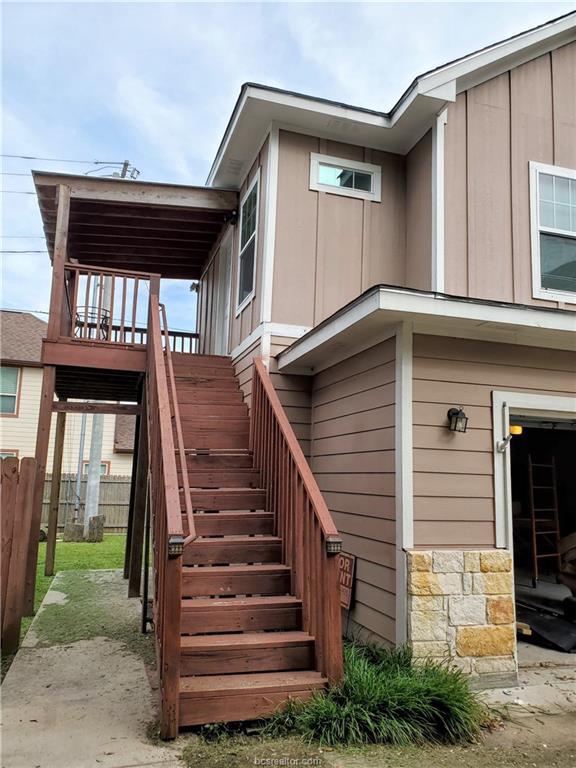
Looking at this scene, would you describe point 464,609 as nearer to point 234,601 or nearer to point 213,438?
point 234,601

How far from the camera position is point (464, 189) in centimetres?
561

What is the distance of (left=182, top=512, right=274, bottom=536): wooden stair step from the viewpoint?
4559 mm

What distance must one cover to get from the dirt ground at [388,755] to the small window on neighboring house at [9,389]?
1680 cm

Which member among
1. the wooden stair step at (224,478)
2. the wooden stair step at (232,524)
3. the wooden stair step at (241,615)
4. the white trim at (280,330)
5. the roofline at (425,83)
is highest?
the roofline at (425,83)

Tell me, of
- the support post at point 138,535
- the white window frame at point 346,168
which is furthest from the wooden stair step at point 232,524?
the white window frame at point 346,168

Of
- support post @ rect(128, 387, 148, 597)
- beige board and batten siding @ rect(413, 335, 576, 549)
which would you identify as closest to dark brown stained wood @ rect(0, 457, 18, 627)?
support post @ rect(128, 387, 148, 597)

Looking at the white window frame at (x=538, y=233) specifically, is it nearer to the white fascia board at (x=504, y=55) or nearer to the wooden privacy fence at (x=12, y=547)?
the white fascia board at (x=504, y=55)

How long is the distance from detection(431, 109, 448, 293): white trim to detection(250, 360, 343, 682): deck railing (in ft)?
6.23

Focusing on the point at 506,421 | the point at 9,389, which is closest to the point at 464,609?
the point at 506,421

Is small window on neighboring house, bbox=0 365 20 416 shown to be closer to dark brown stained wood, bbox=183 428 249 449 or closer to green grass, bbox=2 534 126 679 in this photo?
green grass, bbox=2 534 126 679

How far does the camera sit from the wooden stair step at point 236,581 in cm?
395

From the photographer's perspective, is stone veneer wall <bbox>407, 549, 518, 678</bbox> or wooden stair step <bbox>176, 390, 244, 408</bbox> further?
wooden stair step <bbox>176, 390, 244, 408</bbox>

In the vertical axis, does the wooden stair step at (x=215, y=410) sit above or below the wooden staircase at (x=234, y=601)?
above

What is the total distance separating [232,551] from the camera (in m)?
4.28
